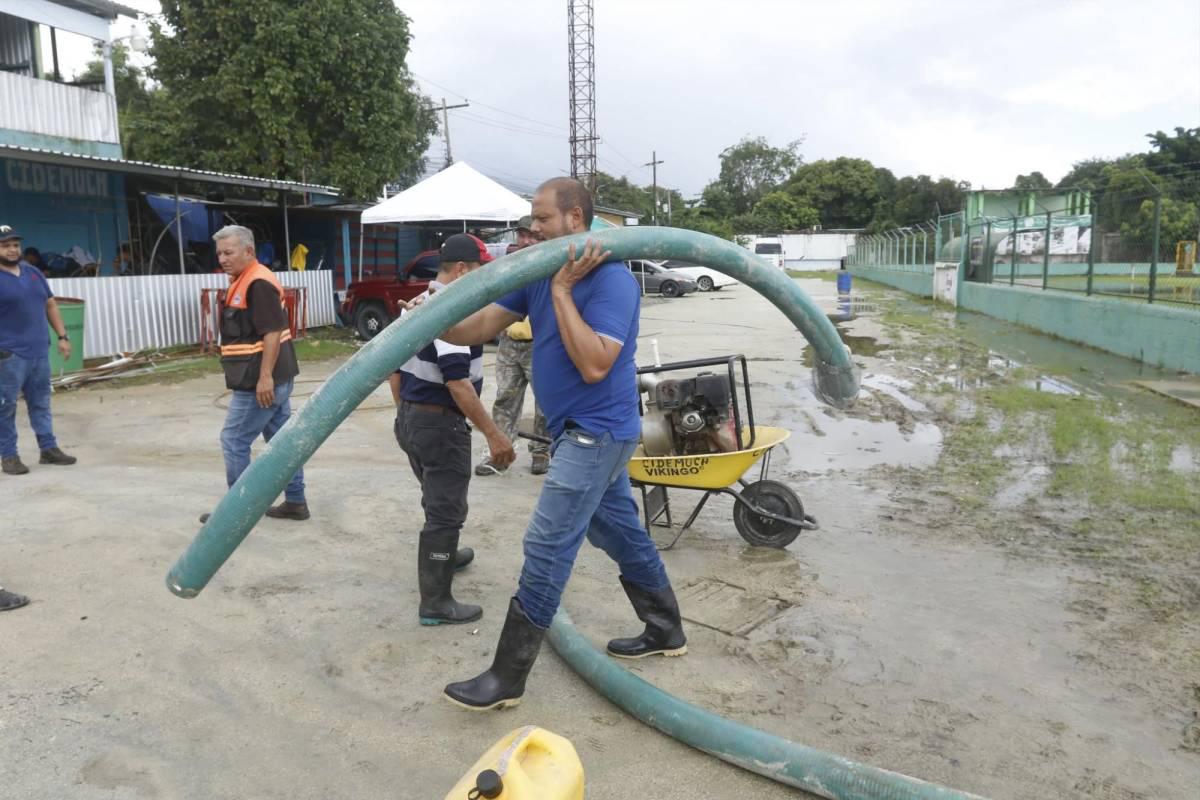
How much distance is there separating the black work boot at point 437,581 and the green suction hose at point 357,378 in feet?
4.08

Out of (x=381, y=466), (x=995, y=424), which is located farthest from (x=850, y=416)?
(x=381, y=466)

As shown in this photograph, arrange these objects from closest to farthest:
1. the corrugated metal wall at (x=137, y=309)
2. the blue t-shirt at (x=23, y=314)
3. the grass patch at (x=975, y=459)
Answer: the grass patch at (x=975, y=459) → the blue t-shirt at (x=23, y=314) → the corrugated metal wall at (x=137, y=309)

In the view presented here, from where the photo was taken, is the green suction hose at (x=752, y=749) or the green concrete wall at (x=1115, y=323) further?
the green concrete wall at (x=1115, y=323)

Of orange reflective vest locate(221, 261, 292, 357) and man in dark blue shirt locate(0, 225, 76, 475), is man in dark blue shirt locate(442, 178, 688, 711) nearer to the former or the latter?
orange reflective vest locate(221, 261, 292, 357)

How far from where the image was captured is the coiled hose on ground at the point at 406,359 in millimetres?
2604

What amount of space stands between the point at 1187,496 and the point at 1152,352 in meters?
7.40

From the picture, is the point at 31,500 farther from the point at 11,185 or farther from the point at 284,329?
the point at 11,185

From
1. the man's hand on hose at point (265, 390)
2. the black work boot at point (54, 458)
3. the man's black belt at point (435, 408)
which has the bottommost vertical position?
the black work boot at point (54, 458)

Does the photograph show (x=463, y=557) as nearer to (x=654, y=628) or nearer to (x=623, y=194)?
(x=654, y=628)

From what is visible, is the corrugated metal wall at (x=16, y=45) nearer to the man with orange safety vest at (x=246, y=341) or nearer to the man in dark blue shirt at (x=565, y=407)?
the man with orange safety vest at (x=246, y=341)

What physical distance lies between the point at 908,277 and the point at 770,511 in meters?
31.1

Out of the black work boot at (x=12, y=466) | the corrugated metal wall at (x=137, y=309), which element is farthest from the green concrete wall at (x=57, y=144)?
the black work boot at (x=12, y=466)

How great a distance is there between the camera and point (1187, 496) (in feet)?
19.1

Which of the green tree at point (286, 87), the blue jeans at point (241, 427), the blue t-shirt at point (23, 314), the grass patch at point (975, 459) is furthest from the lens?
the green tree at point (286, 87)
